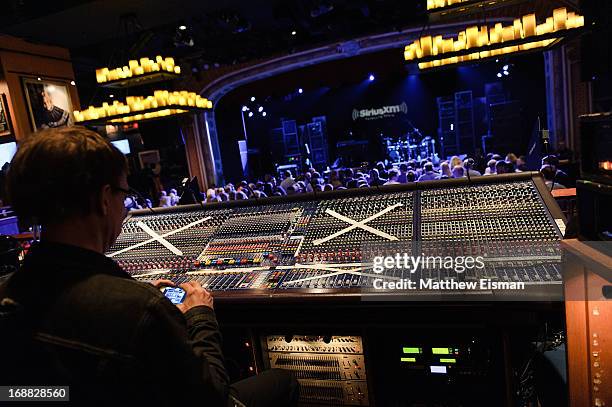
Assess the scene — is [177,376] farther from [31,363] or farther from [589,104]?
[589,104]

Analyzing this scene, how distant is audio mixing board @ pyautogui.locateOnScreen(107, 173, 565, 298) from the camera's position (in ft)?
6.01

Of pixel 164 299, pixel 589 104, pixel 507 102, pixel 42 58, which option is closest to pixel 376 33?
pixel 589 104

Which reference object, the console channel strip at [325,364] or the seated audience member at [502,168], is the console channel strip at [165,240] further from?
the seated audience member at [502,168]

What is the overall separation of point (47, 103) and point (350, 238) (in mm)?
8654

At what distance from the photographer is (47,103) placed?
8.35 m

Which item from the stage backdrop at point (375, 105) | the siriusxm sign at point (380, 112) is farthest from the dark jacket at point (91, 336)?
the siriusxm sign at point (380, 112)

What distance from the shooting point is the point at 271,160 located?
18.7 meters

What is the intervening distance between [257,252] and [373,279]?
→ 28.9 inches

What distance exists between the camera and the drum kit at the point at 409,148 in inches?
668

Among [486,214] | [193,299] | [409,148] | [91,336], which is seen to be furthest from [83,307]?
[409,148]

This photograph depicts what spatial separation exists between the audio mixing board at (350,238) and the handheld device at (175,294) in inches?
14.5

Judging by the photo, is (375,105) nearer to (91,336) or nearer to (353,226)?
(353,226)

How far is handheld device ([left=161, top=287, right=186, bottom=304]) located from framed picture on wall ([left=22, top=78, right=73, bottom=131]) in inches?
315

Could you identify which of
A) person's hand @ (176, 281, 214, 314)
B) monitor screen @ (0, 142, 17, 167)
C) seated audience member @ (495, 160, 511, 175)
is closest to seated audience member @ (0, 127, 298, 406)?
person's hand @ (176, 281, 214, 314)
